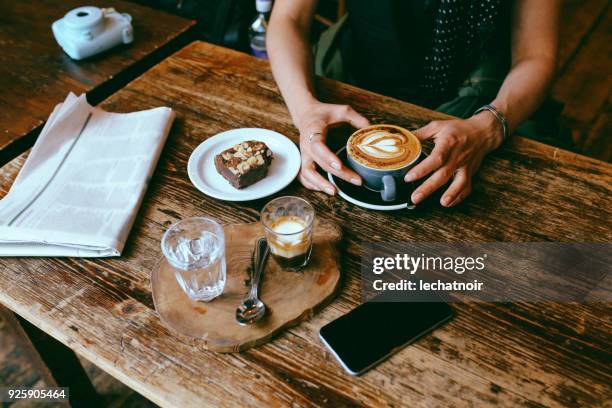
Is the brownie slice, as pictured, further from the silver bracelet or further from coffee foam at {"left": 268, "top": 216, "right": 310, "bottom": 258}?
the silver bracelet

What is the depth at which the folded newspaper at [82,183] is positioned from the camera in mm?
918

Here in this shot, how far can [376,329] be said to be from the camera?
80 cm

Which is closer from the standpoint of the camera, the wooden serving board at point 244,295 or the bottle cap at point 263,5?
the wooden serving board at point 244,295

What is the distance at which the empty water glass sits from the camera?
82 centimetres

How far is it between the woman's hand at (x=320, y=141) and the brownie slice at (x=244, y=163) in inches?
3.5

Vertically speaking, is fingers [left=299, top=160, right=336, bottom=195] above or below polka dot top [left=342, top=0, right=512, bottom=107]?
below

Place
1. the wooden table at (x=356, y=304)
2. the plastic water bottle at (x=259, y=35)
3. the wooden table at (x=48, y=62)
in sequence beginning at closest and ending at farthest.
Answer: the wooden table at (x=356, y=304) → the wooden table at (x=48, y=62) → the plastic water bottle at (x=259, y=35)

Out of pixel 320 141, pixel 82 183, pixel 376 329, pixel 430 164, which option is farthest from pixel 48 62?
pixel 376 329

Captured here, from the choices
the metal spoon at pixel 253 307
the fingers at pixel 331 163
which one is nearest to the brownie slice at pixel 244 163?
the fingers at pixel 331 163

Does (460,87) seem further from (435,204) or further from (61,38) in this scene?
(61,38)

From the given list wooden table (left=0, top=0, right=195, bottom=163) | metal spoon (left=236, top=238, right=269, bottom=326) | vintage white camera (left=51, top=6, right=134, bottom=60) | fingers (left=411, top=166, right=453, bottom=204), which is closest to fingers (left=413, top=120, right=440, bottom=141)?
fingers (left=411, top=166, right=453, bottom=204)

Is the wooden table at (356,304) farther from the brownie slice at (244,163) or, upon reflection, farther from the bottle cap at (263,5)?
the bottle cap at (263,5)

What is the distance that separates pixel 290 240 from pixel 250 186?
10.3 inches

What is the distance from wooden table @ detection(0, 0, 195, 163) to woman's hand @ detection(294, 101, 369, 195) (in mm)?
731
